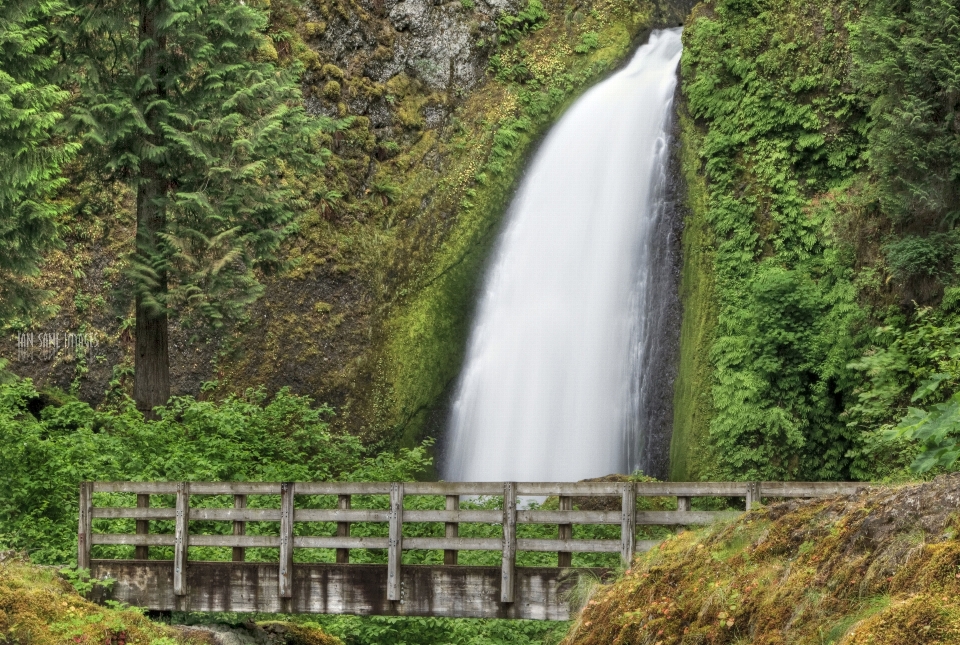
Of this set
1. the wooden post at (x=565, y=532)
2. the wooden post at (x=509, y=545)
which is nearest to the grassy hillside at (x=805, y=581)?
the wooden post at (x=565, y=532)

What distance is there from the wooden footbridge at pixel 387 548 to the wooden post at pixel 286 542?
0.04 feet

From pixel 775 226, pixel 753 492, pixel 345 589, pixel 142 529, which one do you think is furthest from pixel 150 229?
pixel 753 492

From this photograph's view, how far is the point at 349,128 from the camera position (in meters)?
24.7

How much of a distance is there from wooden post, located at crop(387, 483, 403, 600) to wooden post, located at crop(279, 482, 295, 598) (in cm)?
105

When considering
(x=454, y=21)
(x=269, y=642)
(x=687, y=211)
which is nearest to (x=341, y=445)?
(x=269, y=642)

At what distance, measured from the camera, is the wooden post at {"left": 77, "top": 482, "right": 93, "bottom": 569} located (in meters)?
11.8

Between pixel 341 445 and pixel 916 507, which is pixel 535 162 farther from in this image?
pixel 916 507

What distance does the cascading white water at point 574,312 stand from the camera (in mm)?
20203

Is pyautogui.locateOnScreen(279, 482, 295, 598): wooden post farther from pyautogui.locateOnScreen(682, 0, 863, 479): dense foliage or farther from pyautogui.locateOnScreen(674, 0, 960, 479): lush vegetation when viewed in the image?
pyautogui.locateOnScreen(682, 0, 863, 479): dense foliage

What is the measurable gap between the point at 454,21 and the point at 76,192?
9746mm

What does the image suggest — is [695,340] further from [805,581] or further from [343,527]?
[805,581]

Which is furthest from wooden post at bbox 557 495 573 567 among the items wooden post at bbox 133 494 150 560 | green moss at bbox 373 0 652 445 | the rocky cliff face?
green moss at bbox 373 0 652 445

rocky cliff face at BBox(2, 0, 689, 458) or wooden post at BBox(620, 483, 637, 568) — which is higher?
rocky cliff face at BBox(2, 0, 689, 458)

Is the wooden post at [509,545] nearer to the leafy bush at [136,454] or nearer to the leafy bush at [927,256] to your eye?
the leafy bush at [136,454]
